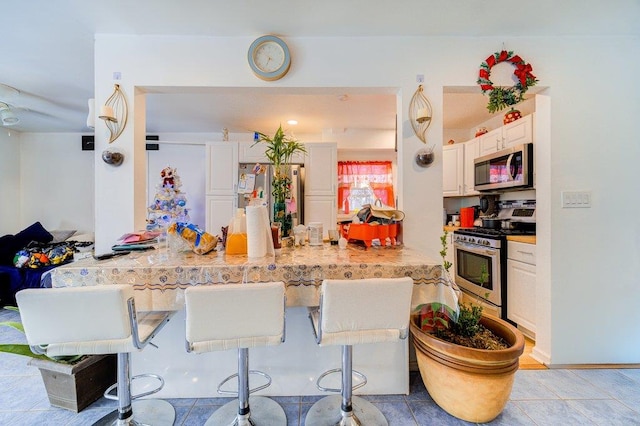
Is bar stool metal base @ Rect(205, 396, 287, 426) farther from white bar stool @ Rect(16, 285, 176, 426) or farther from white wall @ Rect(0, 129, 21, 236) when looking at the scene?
white wall @ Rect(0, 129, 21, 236)

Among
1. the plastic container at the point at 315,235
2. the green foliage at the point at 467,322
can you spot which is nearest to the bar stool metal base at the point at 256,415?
the plastic container at the point at 315,235

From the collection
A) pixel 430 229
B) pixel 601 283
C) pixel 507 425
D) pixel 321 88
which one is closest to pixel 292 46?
pixel 321 88

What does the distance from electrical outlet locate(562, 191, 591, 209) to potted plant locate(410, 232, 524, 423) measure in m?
1.15

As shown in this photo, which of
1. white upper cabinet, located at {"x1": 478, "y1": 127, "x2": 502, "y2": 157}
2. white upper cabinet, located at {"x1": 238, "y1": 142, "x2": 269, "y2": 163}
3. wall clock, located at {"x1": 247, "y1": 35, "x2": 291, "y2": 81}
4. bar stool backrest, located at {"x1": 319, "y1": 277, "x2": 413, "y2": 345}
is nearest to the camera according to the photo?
bar stool backrest, located at {"x1": 319, "y1": 277, "x2": 413, "y2": 345}

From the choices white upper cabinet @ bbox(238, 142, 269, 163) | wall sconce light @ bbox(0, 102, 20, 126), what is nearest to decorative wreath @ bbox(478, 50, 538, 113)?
white upper cabinet @ bbox(238, 142, 269, 163)

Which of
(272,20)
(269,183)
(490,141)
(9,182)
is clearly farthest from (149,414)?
(9,182)

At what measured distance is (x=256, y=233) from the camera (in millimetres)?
1570

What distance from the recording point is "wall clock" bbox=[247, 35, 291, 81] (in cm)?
201

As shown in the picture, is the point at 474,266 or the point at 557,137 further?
the point at 474,266

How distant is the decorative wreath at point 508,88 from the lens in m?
2.03

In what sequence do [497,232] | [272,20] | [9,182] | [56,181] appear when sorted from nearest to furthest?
[272,20]
[497,232]
[9,182]
[56,181]

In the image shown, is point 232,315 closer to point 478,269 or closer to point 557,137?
point 557,137

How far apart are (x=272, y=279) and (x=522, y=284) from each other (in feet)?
→ 7.87

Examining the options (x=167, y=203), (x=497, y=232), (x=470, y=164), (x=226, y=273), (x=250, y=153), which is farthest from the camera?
Result: (x=250, y=153)
